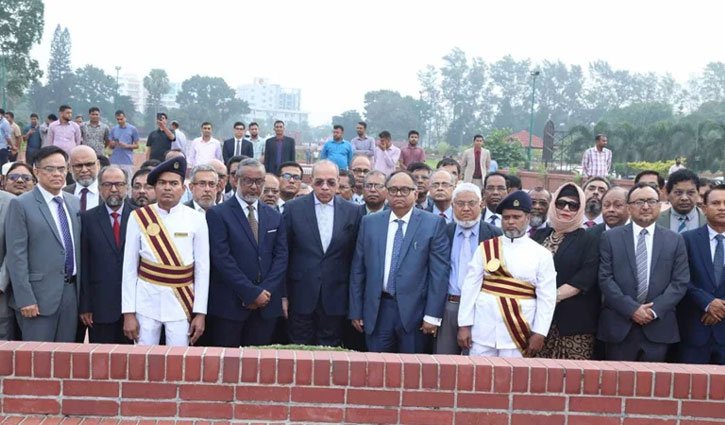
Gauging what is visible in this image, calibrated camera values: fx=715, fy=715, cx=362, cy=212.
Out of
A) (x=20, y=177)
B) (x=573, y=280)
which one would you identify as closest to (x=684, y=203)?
(x=573, y=280)

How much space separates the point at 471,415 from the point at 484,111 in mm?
114775

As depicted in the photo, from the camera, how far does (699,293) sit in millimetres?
5133

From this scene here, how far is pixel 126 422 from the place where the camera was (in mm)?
3564

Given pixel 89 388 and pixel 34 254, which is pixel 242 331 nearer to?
pixel 34 254

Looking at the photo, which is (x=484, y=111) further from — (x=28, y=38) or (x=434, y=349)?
(x=434, y=349)

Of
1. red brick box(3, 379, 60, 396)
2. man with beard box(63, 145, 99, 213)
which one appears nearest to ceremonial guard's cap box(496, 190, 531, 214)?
red brick box(3, 379, 60, 396)

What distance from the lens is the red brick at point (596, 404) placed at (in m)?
3.62

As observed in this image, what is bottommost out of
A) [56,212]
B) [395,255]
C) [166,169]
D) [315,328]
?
[315,328]

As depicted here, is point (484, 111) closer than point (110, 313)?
No

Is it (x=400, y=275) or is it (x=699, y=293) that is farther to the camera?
(x=400, y=275)

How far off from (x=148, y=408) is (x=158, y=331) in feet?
4.88

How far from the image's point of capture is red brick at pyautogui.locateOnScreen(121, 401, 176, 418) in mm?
3568

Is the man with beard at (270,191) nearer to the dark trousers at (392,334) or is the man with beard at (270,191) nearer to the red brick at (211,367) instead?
the dark trousers at (392,334)

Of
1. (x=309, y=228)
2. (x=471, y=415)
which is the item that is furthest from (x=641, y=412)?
(x=309, y=228)
